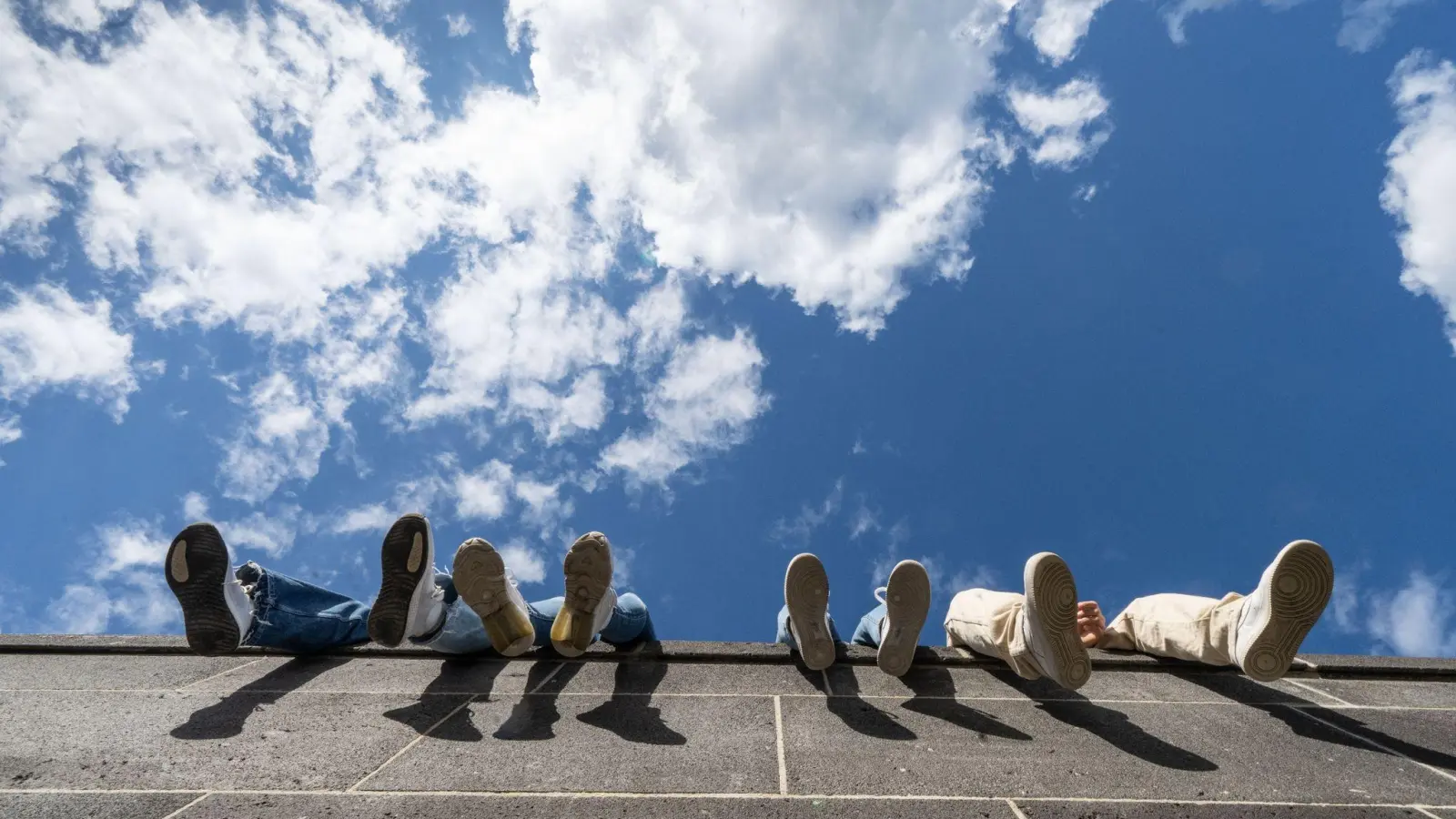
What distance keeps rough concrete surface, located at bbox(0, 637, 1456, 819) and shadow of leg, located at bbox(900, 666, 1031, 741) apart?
0.01 meters

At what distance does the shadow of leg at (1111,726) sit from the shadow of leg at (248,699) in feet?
11.1

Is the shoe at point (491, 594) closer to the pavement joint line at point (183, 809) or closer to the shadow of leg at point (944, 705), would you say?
the pavement joint line at point (183, 809)

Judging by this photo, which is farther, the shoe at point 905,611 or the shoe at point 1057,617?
the shoe at point 905,611

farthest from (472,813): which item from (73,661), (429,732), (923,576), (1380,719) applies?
(1380,719)

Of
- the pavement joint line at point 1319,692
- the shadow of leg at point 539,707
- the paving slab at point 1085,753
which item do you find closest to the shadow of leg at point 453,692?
the shadow of leg at point 539,707

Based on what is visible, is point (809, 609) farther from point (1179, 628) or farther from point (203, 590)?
point (203, 590)

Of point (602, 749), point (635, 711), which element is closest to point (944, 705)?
point (635, 711)

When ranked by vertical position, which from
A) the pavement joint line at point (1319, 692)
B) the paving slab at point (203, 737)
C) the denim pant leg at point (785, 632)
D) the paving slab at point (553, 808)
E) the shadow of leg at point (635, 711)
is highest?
the denim pant leg at point (785, 632)

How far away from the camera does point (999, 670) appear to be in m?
3.65

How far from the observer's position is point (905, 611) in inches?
129

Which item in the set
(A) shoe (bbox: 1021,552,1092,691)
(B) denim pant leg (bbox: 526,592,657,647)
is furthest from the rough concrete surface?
(A) shoe (bbox: 1021,552,1092,691)

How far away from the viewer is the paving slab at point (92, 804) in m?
1.96

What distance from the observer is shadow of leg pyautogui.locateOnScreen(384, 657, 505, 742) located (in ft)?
8.86

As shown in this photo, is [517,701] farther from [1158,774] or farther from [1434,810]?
[1434,810]
